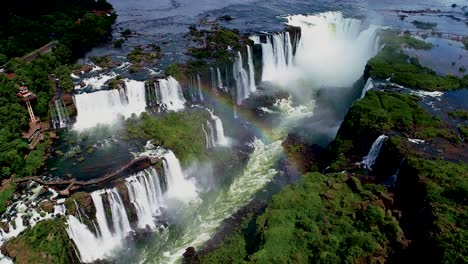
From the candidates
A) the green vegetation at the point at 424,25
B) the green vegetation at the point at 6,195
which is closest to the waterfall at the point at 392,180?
the green vegetation at the point at 6,195

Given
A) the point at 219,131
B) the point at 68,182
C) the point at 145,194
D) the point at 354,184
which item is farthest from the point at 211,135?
the point at 354,184

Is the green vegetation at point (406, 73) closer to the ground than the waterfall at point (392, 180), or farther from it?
farther from it

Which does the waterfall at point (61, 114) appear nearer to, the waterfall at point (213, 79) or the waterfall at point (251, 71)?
the waterfall at point (213, 79)

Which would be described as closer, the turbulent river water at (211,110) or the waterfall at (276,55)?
the turbulent river water at (211,110)

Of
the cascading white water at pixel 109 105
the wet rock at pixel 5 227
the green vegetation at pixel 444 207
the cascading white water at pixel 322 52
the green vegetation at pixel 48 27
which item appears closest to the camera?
the green vegetation at pixel 444 207

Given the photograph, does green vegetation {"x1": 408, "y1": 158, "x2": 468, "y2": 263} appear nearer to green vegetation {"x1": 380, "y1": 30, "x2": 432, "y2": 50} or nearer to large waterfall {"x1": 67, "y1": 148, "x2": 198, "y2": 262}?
large waterfall {"x1": 67, "y1": 148, "x2": 198, "y2": 262}

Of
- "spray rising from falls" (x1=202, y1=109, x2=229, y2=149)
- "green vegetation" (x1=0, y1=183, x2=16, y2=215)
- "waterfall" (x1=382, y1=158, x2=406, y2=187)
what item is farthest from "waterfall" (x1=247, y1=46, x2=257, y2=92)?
"green vegetation" (x1=0, y1=183, x2=16, y2=215)

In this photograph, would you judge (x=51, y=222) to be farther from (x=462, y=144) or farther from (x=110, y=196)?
(x=462, y=144)
